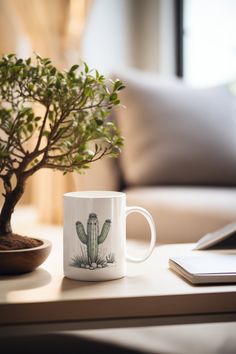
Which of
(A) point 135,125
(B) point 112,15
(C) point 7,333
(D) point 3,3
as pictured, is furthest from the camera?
(B) point 112,15

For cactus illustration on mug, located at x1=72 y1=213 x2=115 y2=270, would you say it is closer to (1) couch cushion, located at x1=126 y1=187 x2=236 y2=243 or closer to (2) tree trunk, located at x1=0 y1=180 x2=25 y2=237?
(2) tree trunk, located at x1=0 y1=180 x2=25 y2=237

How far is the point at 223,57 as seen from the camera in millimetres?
3562

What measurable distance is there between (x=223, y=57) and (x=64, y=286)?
3087 mm

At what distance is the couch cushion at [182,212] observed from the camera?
1.68m

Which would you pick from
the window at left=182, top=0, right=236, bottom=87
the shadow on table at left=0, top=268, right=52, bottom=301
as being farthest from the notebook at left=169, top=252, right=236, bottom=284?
the window at left=182, top=0, right=236, bottom=87

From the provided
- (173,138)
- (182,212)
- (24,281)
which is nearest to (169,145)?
(173,138)

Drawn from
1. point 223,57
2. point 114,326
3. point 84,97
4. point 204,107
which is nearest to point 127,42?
point 223,57

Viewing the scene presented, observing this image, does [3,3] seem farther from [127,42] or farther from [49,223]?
[49,223]

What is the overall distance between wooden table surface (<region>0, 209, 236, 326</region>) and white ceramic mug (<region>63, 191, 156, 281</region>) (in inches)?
0.9

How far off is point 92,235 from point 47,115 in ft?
0.70

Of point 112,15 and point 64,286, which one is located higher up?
point 112,15

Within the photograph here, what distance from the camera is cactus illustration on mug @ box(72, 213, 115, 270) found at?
78 centimetres

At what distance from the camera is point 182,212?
5.70 ft

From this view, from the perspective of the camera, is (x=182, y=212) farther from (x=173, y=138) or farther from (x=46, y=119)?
(x=46, y=119)
